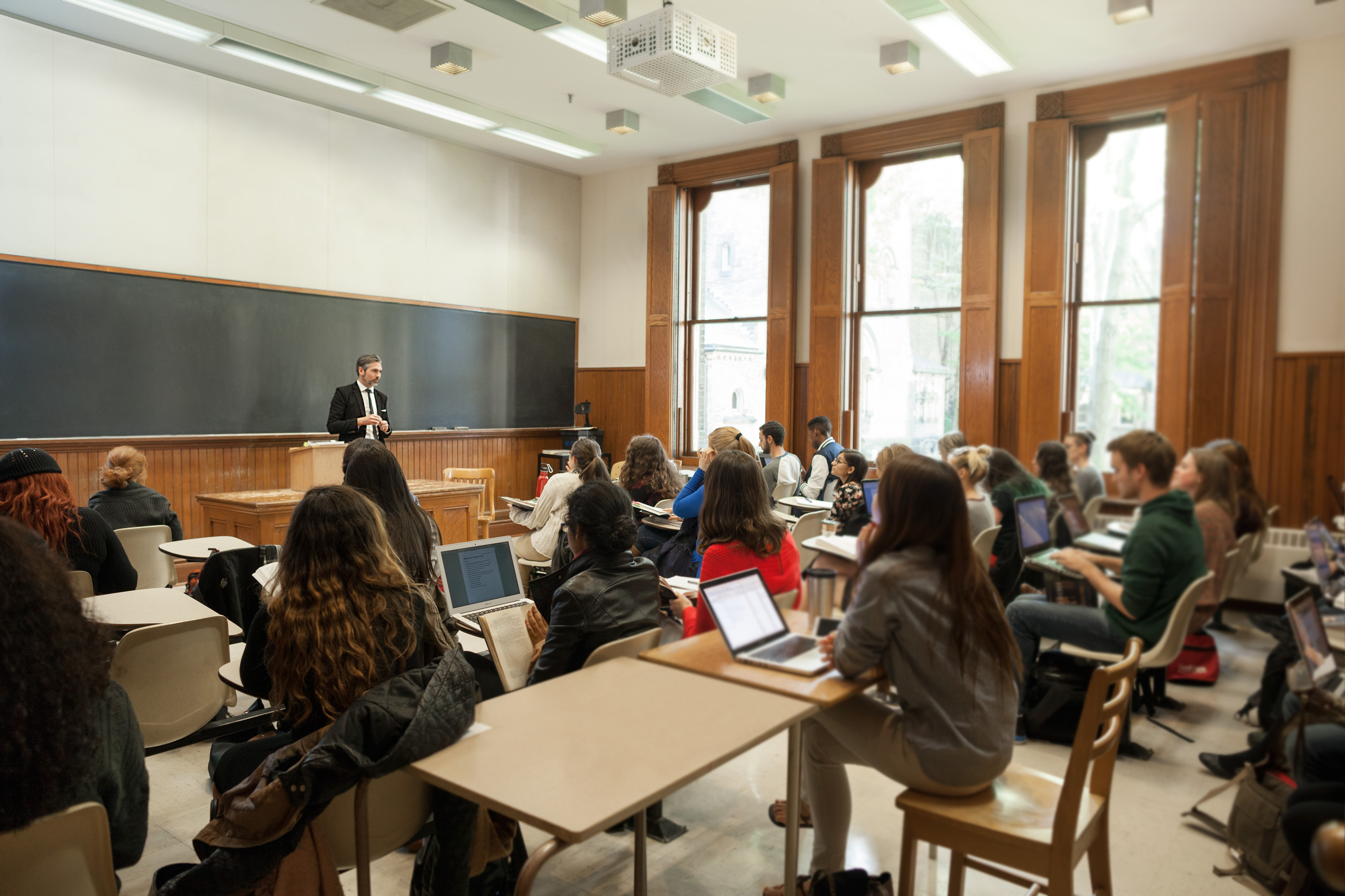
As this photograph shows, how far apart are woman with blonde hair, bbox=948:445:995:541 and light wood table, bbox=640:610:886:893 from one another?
7.10 feet

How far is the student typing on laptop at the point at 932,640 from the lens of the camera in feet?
6.67

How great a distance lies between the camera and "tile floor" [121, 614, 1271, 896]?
259cm

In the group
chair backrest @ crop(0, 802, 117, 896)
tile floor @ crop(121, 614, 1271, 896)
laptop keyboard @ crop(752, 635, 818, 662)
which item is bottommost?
tile floor @ crop(121, 614, 1271, 896)

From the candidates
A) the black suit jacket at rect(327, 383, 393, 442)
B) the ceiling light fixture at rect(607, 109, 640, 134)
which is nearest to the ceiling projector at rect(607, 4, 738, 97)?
the ceiling light fixture at rect(607, 109, 640, 134)

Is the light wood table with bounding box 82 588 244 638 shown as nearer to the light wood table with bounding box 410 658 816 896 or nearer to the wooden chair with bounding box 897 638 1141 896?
the light wood table with bounding box 410 658 816 896

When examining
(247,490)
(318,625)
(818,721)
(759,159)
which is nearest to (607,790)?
(318,625)

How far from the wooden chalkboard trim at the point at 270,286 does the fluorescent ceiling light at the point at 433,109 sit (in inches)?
70.2

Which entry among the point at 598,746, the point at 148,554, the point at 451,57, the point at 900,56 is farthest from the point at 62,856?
the point at 900,56

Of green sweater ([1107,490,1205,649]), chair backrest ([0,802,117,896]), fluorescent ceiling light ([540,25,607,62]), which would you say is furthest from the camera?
fluorescent ceiling light ([540,25,607,62])

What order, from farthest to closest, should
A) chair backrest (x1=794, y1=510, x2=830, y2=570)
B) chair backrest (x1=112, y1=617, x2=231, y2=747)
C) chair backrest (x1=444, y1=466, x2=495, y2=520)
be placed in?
chair backrest (x1=444, y1=466, x2=495, y2=520)
chair backrest (x1=794, y1=510, x2=830, y2=570)
chair backrest (x1=112, y1=617, x2=231, y2=747)

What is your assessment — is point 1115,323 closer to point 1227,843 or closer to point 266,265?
point 1227,843

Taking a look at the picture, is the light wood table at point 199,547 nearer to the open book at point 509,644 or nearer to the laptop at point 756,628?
the open book at point 509,644

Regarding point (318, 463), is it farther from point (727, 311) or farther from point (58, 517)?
point (727, 311)

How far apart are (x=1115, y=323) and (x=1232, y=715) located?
12.7ft
